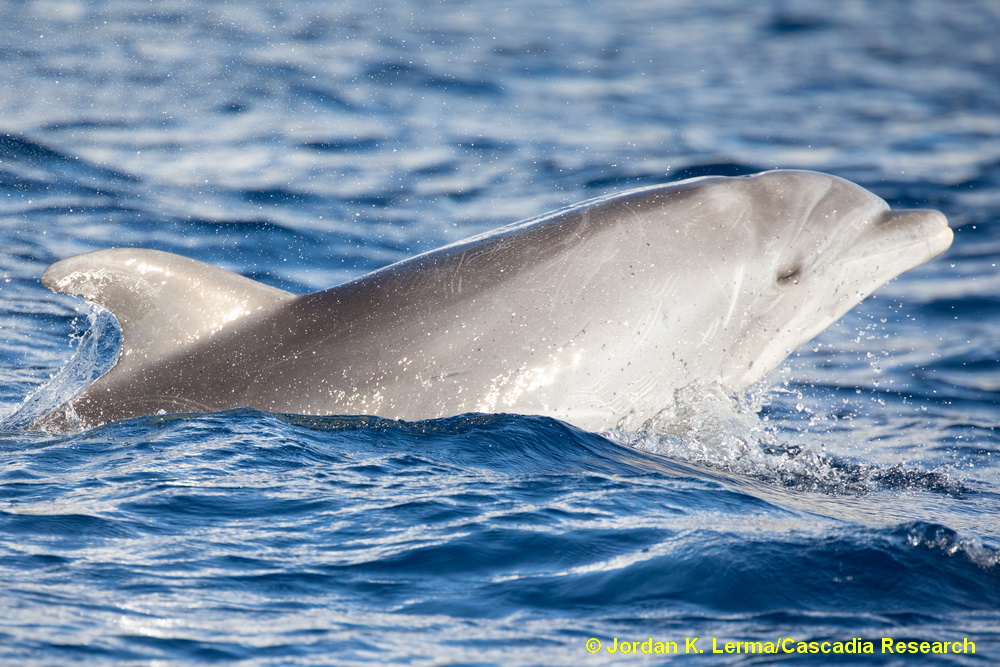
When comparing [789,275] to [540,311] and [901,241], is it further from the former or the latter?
[540,311]

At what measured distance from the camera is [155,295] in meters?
6.64

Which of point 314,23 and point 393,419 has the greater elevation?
point 314,23

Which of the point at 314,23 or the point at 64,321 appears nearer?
the point at 64,321

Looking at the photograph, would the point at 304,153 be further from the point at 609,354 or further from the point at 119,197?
the point at 609,354


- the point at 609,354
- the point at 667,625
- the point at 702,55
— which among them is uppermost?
the point at 702,55

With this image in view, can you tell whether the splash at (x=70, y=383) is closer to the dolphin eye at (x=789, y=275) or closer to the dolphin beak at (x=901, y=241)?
the dolphin eye at (x=789, y=275)

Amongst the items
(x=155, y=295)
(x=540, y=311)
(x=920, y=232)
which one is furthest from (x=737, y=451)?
(x=155, y=295)

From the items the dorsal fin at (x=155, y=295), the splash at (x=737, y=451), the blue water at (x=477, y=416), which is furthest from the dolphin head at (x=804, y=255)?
the dorsal fin at (x=155, y=295)

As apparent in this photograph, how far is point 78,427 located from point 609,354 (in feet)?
10.6

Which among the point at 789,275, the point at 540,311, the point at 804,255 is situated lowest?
the point at 540,311

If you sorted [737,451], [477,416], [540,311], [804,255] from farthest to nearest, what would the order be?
[804,255] → [737,451] → [540,311] → [477,416]

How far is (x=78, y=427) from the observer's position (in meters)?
6.56

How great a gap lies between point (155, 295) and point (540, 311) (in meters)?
2.33

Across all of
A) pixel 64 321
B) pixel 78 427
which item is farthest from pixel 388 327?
pixel 64 321
